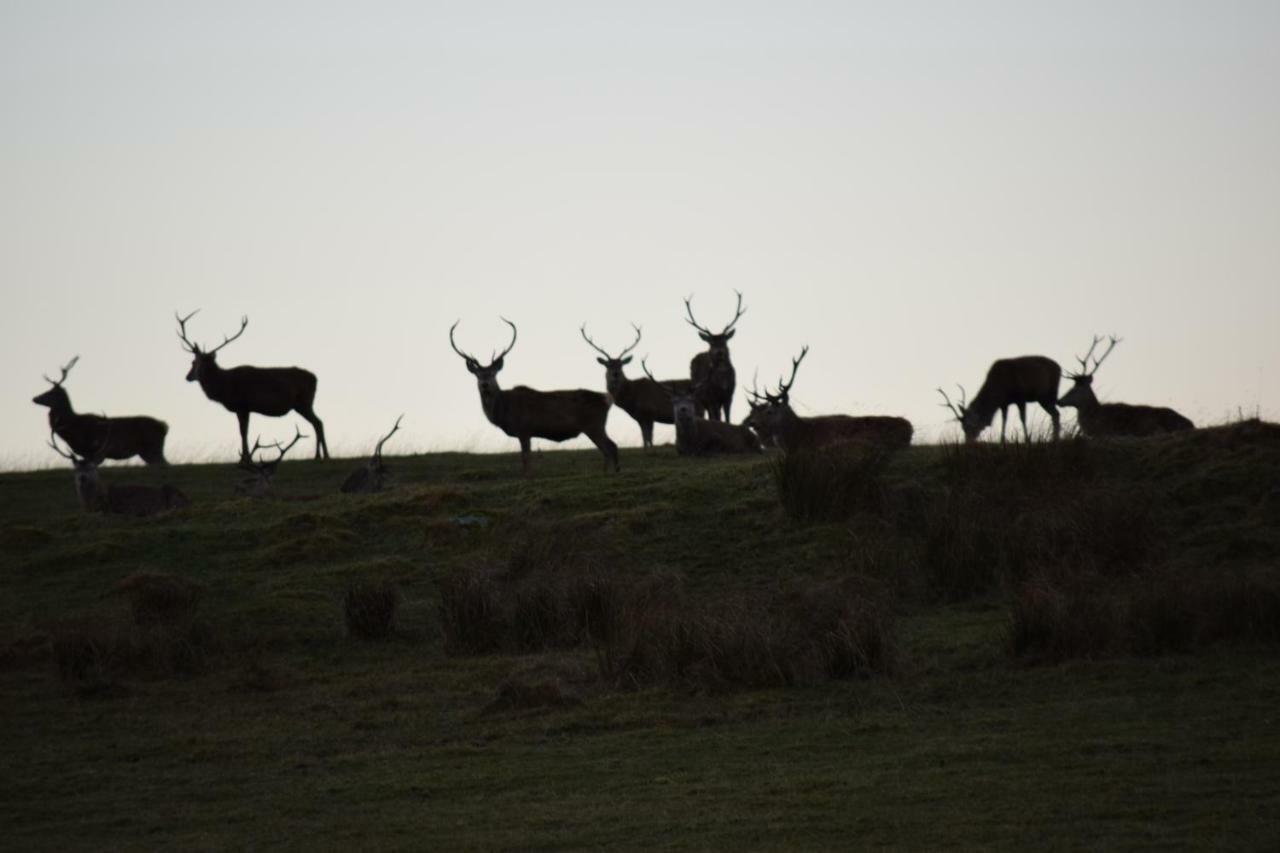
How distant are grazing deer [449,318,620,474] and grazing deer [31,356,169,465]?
767 centimetres

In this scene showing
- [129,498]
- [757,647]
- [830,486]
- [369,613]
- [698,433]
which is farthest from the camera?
[698,433]

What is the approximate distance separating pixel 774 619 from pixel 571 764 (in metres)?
2.76

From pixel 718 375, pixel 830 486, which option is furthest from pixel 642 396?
pixel 830 486

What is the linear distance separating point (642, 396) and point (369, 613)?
1402cm

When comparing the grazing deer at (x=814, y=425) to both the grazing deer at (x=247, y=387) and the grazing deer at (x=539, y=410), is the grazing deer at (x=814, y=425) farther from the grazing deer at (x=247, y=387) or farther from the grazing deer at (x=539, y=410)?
the grazing deer at (x=247, y=387)

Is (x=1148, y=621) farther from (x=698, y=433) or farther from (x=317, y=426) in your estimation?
(x=317, y=426)

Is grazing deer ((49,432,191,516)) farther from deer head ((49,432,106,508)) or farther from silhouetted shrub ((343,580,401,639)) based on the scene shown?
silhouetted shrub ((343,580,401,639))

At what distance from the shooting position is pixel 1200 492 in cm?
1599

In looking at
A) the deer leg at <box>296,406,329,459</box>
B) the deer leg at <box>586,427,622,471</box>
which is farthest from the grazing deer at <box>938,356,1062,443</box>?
the deer leg at <box>296,406,329,459</box>

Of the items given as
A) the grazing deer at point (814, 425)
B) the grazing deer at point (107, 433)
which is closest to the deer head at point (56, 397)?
the grazing deer at point (107, 433)

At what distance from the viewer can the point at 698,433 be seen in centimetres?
2450

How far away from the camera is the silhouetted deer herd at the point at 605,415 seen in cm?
2278

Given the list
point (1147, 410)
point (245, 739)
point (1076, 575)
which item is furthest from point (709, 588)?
point (1147, 410)

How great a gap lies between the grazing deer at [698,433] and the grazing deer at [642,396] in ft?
4.87
